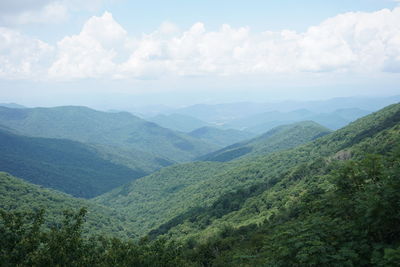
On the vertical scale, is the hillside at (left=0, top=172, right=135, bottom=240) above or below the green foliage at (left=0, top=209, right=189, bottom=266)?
below

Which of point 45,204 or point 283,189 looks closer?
point 283,189

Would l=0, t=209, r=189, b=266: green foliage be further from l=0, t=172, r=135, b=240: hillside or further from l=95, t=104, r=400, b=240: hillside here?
l=0, t=172, r=135, b=240: hillside

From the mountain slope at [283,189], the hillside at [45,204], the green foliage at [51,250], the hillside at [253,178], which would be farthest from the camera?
the hillside at [45,204]

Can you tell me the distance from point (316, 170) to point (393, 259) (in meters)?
75.8

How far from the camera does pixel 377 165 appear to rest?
24.4 meters

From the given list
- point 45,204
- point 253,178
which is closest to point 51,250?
point 45,204

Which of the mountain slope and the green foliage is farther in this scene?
the mountain slope

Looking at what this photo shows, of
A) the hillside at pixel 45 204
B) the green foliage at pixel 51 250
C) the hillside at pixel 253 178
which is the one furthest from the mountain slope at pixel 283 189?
the green foliage at pixel 51 250

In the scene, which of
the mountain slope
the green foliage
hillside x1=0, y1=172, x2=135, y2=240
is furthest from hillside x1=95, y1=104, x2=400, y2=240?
the green foliage

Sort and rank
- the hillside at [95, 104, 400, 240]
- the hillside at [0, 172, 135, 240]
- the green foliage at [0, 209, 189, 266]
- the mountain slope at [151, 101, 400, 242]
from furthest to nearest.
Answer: the hillside at [0, 172, 135, 240] → the hillside at [95, 104, 400, 240] → the mountain slope at [151, 101, 400, 242] → the green foliage at [0, 209, 189, 266]

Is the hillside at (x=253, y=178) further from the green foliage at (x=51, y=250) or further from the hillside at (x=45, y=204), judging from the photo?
the green foliage at (x=51, y=250)

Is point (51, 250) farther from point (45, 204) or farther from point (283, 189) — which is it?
point (45, 204)

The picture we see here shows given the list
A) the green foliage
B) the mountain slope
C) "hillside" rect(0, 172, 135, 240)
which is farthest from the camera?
"hillside" rect(0, 172, 135, 240)

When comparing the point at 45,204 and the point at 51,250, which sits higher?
the point at 51,250
